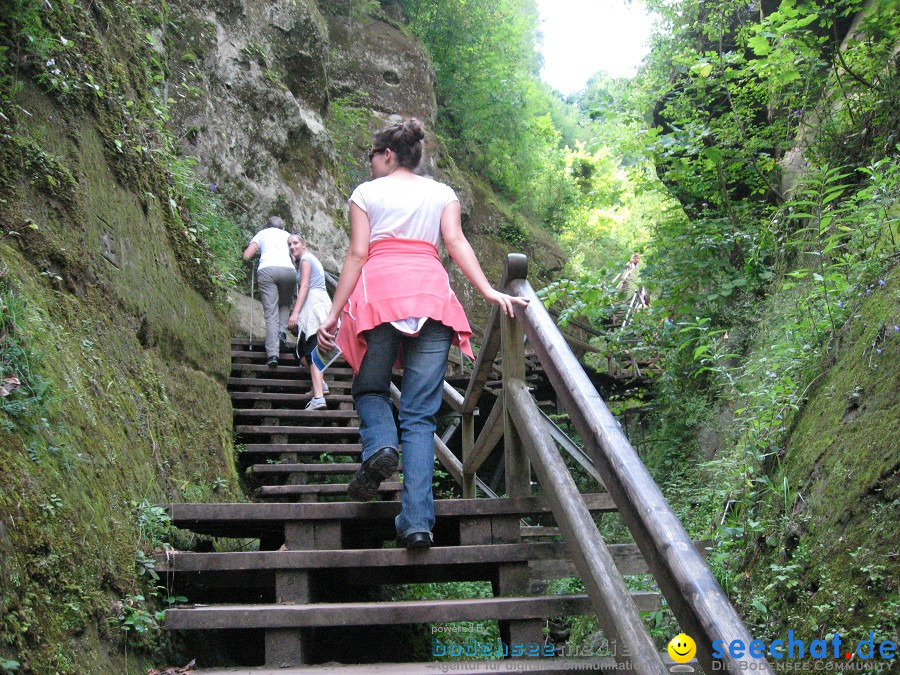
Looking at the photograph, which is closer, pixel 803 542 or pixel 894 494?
pixel 894 494

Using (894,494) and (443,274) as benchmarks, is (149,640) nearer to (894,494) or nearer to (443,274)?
(443,274)

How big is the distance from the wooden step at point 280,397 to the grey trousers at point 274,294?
0.64 m

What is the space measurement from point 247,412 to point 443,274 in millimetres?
3844

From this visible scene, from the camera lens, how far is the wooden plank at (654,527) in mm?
1665

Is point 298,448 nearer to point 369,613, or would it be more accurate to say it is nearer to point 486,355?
point 486,355

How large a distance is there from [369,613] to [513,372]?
4.30ft

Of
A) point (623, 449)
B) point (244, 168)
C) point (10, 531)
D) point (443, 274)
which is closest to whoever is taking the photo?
point (10, 531)

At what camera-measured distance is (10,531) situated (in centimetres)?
202

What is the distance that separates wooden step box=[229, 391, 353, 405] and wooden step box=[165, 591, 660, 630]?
14.2 feet

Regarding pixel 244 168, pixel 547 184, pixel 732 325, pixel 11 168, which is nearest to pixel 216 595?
pixel 11 168

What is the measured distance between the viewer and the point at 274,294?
7.80 m

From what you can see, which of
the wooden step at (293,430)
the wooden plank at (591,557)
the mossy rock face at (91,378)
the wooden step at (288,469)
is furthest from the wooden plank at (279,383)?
the wooden plank at (591,557)

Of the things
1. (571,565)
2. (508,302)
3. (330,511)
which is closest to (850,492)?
(571,565)

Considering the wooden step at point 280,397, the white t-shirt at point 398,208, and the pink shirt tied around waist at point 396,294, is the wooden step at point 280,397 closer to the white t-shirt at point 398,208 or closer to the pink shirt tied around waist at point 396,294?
the pink shirt tied around waist at point 396,294
